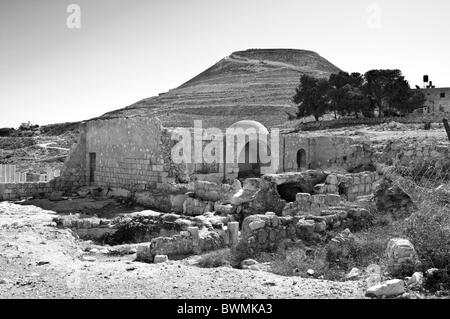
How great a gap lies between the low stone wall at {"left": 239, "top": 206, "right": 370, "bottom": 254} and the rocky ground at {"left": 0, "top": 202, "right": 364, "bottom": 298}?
3.30 ft

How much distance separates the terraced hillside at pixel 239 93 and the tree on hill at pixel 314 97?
5.21m

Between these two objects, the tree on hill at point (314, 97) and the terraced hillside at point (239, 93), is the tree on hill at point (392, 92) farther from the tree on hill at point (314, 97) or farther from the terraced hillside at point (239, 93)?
the terraced hillside at point (239, 93)

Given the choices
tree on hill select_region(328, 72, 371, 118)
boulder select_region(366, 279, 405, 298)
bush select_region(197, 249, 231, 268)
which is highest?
tree on hill select_region(328, 72, 371, 118)

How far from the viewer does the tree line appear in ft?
116

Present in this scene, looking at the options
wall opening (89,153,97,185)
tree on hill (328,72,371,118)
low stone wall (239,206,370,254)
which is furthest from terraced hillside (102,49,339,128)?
low stone wall (239,206,370,254)

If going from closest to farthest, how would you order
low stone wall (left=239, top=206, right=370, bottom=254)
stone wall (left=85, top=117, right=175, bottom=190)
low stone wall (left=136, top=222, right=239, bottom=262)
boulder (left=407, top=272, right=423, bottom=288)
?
boulder (left=407, top=272, right=423, bottom=288) → low stone wall (left=239, top=206, right=370, bottom=254) → low stone wall (left=136, top=222, right=239, bottom=262) → stone wall (left=85, top=117, right=175, bottom=190)

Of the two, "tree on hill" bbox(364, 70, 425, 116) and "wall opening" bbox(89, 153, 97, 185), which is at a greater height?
"tree on hill" bbox(364, 70, 425, 116)


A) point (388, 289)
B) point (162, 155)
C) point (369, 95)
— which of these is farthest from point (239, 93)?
point (388, 289)

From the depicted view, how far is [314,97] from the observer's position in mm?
39906

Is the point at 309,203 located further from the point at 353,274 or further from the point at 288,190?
the point at 353,274

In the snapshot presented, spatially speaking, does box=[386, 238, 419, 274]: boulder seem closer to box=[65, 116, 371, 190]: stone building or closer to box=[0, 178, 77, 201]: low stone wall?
box=[65, 116, 371, 190]: stone building

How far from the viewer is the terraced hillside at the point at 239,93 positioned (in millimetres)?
57656

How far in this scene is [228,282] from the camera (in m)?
5.61

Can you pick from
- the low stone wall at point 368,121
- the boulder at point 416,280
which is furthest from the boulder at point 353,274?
the low stone wall at point 368,121
